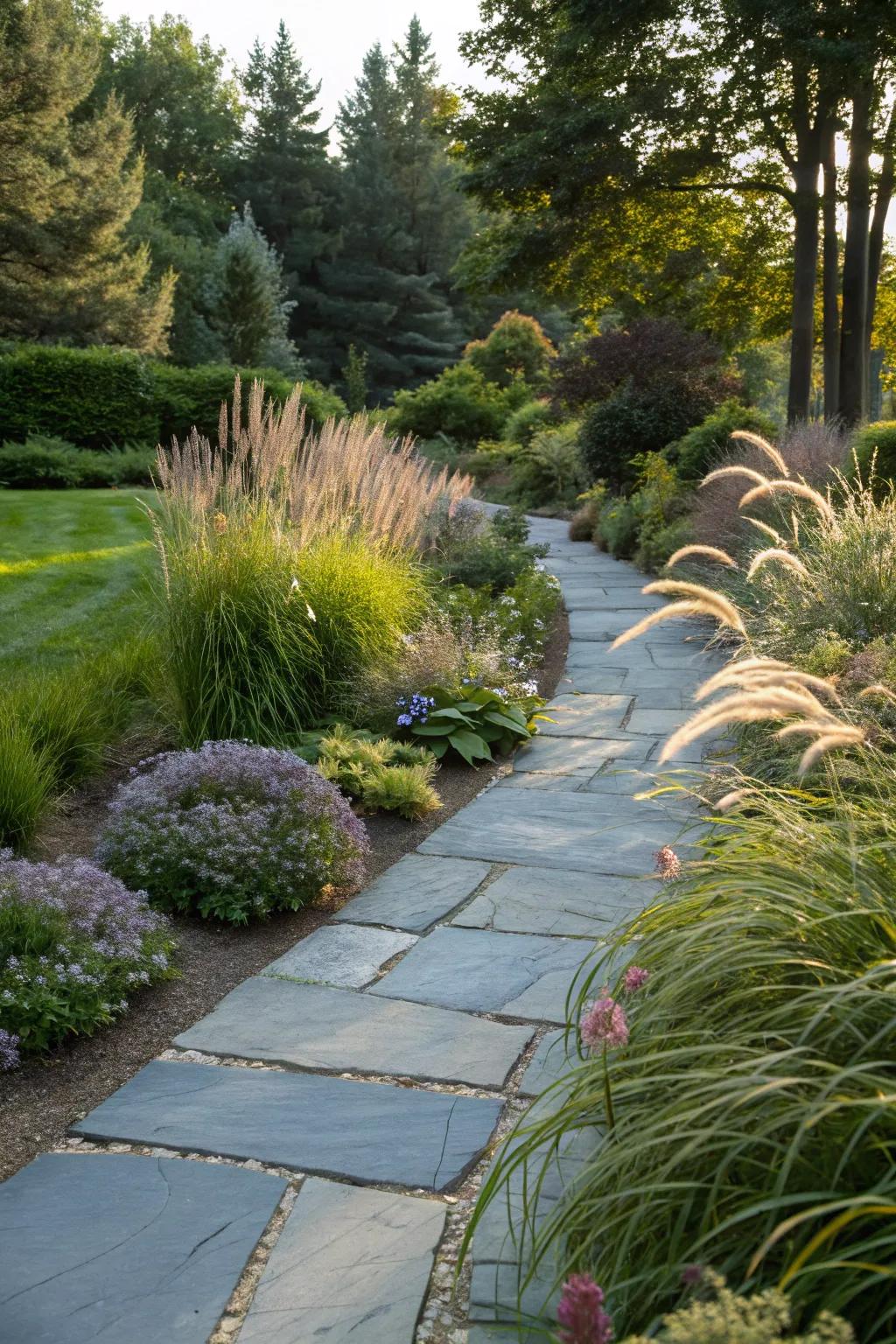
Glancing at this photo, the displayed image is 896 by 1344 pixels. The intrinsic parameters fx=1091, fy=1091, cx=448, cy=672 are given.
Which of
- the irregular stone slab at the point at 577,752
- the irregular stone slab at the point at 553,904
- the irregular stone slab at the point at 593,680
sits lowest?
the irregular stone slab at the point at 553,904

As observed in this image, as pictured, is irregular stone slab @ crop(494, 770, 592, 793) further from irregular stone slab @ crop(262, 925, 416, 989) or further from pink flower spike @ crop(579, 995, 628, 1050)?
pink flower spike @ crop(579, 995, 628, 1050)

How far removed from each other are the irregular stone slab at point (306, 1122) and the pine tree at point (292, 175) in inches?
1388

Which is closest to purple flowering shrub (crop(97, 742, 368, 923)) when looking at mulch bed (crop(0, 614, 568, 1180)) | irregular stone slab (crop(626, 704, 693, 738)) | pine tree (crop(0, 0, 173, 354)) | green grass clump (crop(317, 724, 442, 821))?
mulch bed (crop(0, 614, 568, 1180))

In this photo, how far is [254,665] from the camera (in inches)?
192

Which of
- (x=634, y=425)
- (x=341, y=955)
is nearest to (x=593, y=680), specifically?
(x=341, y=955)

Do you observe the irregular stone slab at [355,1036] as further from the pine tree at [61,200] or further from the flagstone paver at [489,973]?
the pine tree at [61,200]

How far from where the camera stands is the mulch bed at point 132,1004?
2424mm

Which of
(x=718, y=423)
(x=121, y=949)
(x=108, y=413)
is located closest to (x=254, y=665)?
(x=121, y=949)

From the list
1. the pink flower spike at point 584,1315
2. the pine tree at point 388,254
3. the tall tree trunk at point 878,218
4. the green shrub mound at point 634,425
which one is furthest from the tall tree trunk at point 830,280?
the pine tree at point 388,254

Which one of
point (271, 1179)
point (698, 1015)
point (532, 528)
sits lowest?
point (271, 1179)

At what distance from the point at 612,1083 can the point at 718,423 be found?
1047 centimetres

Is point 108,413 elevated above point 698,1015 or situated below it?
above

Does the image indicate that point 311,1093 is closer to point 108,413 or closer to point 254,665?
point 254,665

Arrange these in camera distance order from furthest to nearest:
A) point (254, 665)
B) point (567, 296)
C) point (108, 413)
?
1. point (567, 296)
2. point (108, 413)
3. point (254, 665)
